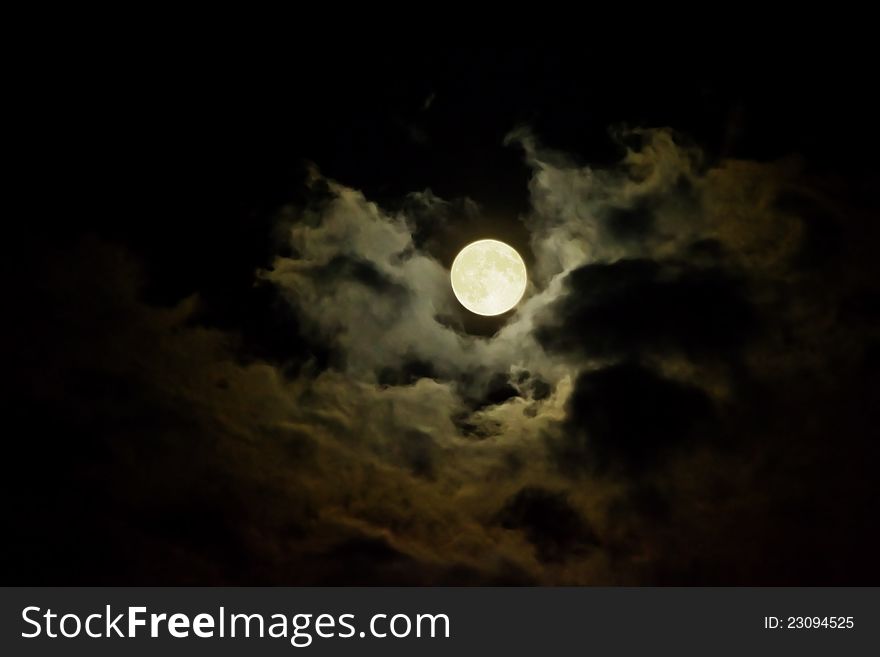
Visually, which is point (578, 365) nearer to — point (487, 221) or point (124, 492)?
point (487, 221)

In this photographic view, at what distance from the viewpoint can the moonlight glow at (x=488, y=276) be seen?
5.03 metres

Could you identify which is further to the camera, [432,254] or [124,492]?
[124,492]

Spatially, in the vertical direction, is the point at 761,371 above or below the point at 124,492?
above

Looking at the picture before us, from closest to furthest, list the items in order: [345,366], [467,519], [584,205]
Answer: [584,205] < [345,366] < [467,519]

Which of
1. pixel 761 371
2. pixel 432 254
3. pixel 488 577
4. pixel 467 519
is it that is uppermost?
pixel 432 254

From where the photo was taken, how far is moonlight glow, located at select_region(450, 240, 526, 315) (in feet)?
16.5

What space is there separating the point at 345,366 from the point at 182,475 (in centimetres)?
157

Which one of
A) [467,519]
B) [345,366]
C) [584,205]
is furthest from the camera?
[467,519]

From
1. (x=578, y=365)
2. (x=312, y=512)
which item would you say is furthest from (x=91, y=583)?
(x=578, y=365)

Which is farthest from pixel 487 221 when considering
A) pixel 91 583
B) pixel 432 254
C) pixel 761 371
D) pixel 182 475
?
pixel 91 583

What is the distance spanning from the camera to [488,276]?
5031mm

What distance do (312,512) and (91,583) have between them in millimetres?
1814

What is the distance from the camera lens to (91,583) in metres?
5.93

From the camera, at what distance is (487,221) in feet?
17.5
